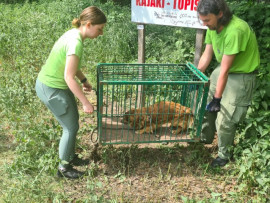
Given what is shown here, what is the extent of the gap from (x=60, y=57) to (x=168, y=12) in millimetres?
1661

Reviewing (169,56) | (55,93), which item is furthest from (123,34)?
(55,93)

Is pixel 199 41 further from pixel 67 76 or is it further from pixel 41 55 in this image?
pixel 41 55

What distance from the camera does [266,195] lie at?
298cm

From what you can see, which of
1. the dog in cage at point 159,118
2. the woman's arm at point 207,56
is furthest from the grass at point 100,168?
the woman's arm at point 207,56

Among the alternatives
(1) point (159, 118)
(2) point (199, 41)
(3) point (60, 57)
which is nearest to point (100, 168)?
(1) point (159, 118)

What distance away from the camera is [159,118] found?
3.33m

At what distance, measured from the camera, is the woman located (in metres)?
2.68

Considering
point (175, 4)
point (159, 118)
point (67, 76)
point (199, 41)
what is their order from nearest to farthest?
point (67, 76), point (159, 118), point (175, 4), point (199, 41)

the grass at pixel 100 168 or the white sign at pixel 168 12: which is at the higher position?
the white sign at pixel 168 12

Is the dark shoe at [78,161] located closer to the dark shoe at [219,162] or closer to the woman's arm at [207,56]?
the dark shoe at [219,162]

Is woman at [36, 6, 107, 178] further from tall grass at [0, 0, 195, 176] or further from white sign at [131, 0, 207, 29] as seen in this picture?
white sign at [131, 0, 207, 29]

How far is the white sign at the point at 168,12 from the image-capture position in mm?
3646

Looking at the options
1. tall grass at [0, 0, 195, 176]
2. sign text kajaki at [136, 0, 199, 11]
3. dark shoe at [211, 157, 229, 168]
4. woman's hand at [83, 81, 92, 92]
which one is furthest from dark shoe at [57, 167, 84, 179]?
sign text kajaki at [136, 0, 199, 11]

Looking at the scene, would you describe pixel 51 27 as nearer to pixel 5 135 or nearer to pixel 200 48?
pixel 5 135
